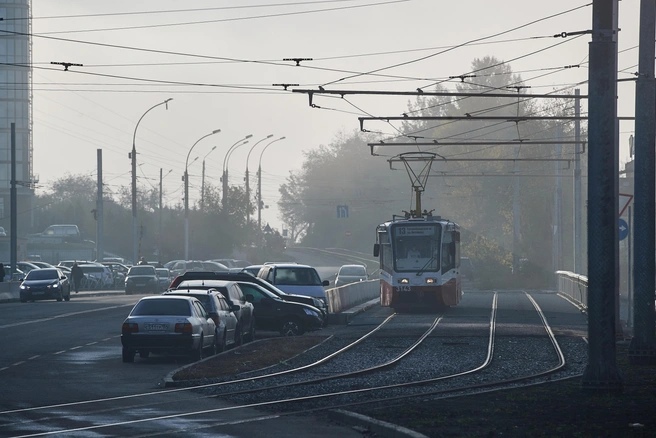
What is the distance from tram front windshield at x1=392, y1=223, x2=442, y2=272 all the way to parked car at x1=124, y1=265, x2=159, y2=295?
2555 cm

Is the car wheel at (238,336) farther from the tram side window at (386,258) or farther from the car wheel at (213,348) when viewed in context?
the tram side window at (386,258)

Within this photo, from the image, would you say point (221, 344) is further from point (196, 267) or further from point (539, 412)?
point (196, 267)

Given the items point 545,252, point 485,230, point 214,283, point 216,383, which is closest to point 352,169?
point 485,230

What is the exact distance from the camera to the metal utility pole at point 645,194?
2241 centimetres

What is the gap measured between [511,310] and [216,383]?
27.2 meters

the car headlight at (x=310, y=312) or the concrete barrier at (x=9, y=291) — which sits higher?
the car headlight at (x=310, y=312)

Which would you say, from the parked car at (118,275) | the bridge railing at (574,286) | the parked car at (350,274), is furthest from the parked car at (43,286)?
the parked car at (118,275)

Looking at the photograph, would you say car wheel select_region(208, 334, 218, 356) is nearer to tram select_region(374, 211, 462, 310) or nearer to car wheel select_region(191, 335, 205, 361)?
car wheel select_region(191, 335, 205, 361)

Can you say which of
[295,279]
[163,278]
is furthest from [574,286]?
[163,278]

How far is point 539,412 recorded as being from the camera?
15.1 m

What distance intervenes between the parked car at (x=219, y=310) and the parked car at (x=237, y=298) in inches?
26.7

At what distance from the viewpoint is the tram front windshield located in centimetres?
4291

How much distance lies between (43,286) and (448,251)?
20221 millimetres

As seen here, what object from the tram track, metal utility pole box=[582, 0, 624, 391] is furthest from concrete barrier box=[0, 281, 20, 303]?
metal utility pole box=[582, 0, 624, 391]
